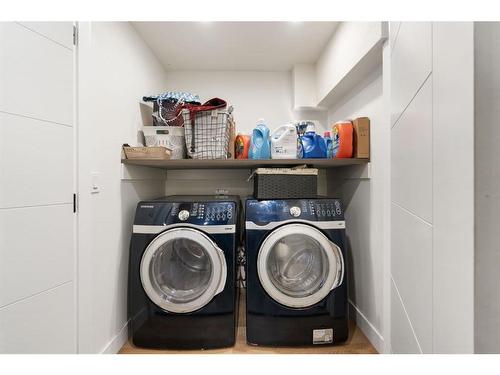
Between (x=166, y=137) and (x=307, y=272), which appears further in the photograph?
(x=166, y=137)

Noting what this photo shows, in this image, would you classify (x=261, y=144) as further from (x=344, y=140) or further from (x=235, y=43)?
(x=235, y=43)

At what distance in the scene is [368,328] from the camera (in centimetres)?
164

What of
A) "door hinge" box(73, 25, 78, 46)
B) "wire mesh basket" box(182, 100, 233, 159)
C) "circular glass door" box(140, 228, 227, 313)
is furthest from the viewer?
"wire mesh basket" box(182, 100, 233, 159)

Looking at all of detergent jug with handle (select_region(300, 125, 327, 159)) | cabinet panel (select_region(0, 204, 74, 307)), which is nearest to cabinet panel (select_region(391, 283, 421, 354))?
detergent jug with handle (select_region(300, 125, 327, 159))

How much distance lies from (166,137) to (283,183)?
0.97 metres

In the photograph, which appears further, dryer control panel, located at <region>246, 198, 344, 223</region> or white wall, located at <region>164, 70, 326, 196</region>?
white wall, located at <region>164, 70, 326, 196</region>

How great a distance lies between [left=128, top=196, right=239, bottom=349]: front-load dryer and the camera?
4.90 ft

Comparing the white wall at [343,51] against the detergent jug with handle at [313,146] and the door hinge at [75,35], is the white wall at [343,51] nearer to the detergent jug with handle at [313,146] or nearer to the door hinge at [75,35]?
the detergent jug with handle at [313,146]

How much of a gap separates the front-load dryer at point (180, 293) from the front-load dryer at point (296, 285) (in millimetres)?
151

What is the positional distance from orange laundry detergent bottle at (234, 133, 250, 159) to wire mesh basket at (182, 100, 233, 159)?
0.65 feet

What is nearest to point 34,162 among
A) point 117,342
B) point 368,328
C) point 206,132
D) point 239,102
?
point 206,132

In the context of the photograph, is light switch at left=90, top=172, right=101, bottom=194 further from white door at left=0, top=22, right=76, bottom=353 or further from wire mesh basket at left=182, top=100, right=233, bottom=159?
wire mesh basket at left=182, top=100, right=233, bottom=159
